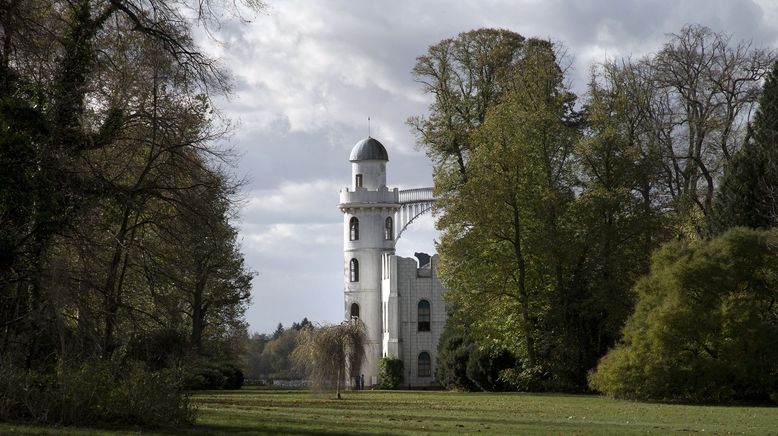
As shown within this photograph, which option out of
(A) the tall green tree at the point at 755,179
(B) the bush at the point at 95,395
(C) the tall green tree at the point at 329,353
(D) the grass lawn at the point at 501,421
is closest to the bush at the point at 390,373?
(C) the tall green tree at the point at 329,353

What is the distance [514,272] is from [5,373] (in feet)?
102

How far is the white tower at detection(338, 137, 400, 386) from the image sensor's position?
68.7m

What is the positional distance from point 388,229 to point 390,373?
34.9ft

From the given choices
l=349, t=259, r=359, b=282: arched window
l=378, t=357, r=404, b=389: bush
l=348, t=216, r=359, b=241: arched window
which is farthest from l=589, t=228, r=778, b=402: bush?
l=348, t=216, r=359, b=241: arched window

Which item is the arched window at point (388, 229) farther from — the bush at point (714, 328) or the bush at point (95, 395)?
the bush at point (95, 395)

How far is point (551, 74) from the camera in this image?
48.3 metres

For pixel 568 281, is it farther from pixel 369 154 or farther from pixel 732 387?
pixel 369 154

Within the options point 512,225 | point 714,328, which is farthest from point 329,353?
point 714,328

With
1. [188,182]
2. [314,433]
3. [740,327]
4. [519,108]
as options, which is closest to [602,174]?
[519,108]

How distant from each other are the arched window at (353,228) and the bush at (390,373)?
8.82 metres

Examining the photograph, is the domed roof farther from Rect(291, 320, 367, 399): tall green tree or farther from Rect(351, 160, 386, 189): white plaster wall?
Rect(291, 320, 367, 399): tall green tree

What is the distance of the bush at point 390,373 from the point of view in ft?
208

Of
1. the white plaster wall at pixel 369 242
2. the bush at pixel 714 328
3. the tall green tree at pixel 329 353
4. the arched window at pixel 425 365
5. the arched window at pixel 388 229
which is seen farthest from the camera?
the arched window at pixel 388 229

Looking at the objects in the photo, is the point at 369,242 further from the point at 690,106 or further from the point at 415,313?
the point at 690,106
